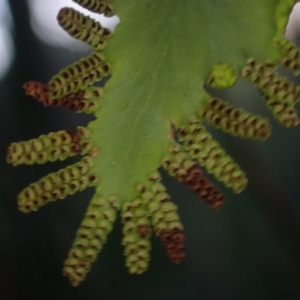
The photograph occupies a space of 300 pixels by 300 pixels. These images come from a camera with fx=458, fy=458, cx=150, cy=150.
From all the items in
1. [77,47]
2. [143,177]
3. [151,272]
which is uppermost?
[77,47]

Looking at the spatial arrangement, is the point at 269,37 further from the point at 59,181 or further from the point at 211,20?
the point at 59,181

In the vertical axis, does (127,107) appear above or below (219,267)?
above

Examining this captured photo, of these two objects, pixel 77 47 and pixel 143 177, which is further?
pixel 77 47

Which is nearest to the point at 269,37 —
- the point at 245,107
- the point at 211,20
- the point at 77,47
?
the point at 211,20

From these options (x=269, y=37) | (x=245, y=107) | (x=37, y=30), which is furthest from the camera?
(x=37, y=30)

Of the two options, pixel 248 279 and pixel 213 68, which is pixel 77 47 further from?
pixel 248 279

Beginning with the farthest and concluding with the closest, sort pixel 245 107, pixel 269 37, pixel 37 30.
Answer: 1. pixel 37 30
2. pixel 245 107
3. pixel 269 37
